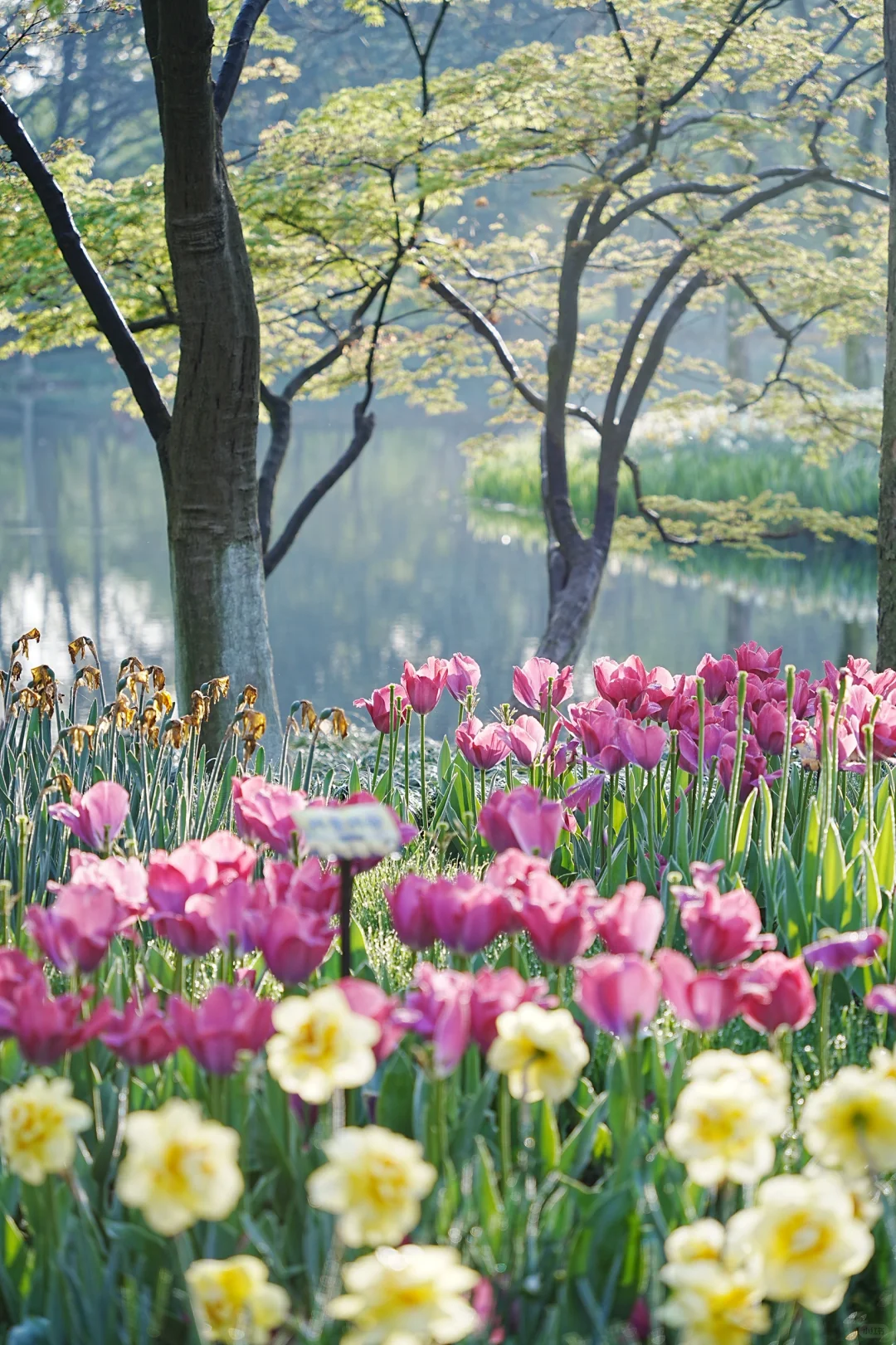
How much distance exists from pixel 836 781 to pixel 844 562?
11873 mm

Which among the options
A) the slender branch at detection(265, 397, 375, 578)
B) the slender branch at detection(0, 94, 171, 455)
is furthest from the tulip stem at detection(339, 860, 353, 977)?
the slender branch at detection(265, 397, 375, 578)

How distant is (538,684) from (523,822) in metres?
0.96

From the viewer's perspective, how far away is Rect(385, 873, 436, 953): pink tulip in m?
1.32

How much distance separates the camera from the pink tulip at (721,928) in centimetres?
127

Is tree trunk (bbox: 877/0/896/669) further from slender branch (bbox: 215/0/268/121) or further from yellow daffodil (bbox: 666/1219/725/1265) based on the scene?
yellow daffodil (bbox: 666/1219/725/1265)

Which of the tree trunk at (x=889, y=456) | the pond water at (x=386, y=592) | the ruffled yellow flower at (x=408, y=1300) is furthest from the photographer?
the pond water at (x=386, y=592)

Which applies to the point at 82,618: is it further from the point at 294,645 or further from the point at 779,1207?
the point at 779,1207

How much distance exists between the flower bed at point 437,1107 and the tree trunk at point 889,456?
1.59 m

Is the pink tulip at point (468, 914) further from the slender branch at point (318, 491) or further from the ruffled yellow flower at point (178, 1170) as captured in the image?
the slender branch at point (318, 491)

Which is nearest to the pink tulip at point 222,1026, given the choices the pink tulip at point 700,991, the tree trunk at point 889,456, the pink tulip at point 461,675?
the pink tulip at point 700,991

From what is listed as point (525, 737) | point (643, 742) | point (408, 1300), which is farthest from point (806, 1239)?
point (525, 737)

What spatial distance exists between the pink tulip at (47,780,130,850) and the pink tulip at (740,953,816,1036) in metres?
0.87

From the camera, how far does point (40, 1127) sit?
0.96 metres

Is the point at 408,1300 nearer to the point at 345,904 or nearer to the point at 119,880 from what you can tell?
the point at 345,904
